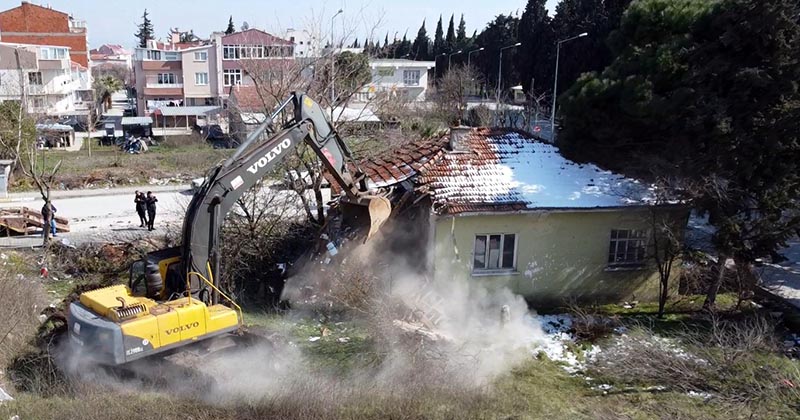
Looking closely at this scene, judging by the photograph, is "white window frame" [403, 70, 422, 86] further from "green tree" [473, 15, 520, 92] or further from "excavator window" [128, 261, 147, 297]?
"excavator window" [128, 261, 147, 297]

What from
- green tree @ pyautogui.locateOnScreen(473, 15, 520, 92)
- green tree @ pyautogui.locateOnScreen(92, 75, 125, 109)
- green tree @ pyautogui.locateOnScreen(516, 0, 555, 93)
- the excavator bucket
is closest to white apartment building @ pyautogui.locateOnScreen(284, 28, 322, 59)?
the excavator bucket

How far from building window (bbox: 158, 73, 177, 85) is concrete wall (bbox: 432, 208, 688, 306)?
1837 inches

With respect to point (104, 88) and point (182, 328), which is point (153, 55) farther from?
point (182, 328)

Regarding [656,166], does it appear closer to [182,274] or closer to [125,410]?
[182,274]

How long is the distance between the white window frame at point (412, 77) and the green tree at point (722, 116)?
41.6 m

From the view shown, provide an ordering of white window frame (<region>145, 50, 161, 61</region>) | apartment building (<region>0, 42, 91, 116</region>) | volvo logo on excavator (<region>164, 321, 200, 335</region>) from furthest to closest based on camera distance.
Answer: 1. white window frame (<region>145, 50, 161, 61</region>)
2. apartment building (<region>0, 42, 91, 116</region>)
3. volvo logo on excavator (<region>164, 321, 200, 335</region>)

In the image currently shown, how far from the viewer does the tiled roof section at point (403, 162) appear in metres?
14.9

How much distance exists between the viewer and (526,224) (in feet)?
46.5

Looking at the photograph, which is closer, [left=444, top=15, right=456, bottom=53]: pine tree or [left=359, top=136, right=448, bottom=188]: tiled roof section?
[left=359, top=136, right=448, bottom=188]: tiled roof section

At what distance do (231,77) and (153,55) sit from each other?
803 centimetres

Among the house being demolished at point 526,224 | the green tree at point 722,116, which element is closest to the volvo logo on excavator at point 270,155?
the house being demolished at point 526,224

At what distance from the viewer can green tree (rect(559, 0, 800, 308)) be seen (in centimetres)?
1262

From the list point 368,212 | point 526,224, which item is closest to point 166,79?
point 526,224

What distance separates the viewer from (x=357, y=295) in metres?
12.6
